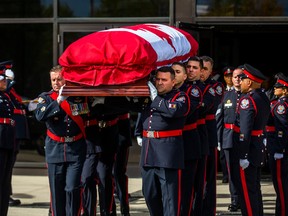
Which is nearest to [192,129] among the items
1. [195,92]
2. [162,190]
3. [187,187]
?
[195,92]

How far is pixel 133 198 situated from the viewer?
10.0 m

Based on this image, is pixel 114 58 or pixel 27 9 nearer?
pixel 114 58

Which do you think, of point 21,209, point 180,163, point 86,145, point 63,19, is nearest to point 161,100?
point 180,163

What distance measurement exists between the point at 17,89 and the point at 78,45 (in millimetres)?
5461

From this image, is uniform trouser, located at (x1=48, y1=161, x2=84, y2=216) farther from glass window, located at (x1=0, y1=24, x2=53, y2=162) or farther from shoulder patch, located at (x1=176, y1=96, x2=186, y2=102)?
glass window, located at (x1=0, y1=24, x2=53, y2=162)

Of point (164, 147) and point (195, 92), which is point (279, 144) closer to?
point (195, 92)

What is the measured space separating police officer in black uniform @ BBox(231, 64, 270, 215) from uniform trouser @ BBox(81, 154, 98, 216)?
4.54 feet

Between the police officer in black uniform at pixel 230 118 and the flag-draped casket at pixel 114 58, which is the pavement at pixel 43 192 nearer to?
the police officer in black uniform at pixel 230 118

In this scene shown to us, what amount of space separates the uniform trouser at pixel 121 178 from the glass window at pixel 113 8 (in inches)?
136

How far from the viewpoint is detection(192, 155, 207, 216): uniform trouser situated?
7.75 m

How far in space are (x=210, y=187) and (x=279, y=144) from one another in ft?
2.75

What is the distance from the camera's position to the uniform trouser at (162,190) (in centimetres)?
675

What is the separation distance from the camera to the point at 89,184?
7.79m

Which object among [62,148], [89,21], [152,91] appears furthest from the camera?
[89,21]
